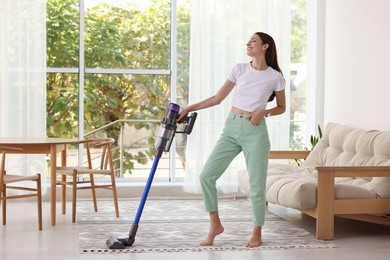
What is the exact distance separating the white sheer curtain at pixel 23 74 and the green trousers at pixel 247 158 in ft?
9.36

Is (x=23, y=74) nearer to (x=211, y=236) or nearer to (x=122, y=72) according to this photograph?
(x=122, y=72)

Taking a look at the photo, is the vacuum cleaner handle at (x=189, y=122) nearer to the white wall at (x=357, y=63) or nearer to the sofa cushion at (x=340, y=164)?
the sofa cushion at (x=340, y=164)

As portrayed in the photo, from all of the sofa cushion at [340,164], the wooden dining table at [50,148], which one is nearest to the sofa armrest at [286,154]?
the sofa cushion at [340,164]

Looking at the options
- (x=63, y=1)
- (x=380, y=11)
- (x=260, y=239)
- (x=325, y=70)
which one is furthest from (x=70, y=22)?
(x=260, y=239)

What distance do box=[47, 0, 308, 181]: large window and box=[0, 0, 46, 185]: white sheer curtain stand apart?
0.41 m

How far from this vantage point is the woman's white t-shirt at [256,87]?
4922 millimetres

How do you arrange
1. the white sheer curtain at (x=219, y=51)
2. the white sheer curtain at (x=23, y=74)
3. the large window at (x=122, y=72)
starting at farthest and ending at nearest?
the large window at (x=122, y=72)
the white sheer curtain at (x=219, y=51)
the white sheer curtain at (x=23, y=74)

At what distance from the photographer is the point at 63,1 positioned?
25.6 ft

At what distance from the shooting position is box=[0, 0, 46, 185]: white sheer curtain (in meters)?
7.27

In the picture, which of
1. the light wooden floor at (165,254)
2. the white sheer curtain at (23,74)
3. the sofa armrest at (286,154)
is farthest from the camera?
the white sheer curtain at (23,74)

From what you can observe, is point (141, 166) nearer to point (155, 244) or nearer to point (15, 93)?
point (15, 93)

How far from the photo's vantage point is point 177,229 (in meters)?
5.64

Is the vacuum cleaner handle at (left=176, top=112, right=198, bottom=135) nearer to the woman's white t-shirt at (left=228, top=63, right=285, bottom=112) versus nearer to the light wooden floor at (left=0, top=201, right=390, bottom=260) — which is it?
the woman's white t-shirt at (left=228, top=63, right=285, bottom=112)

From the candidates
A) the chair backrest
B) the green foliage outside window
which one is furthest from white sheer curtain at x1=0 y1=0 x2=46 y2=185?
the chair backrest
